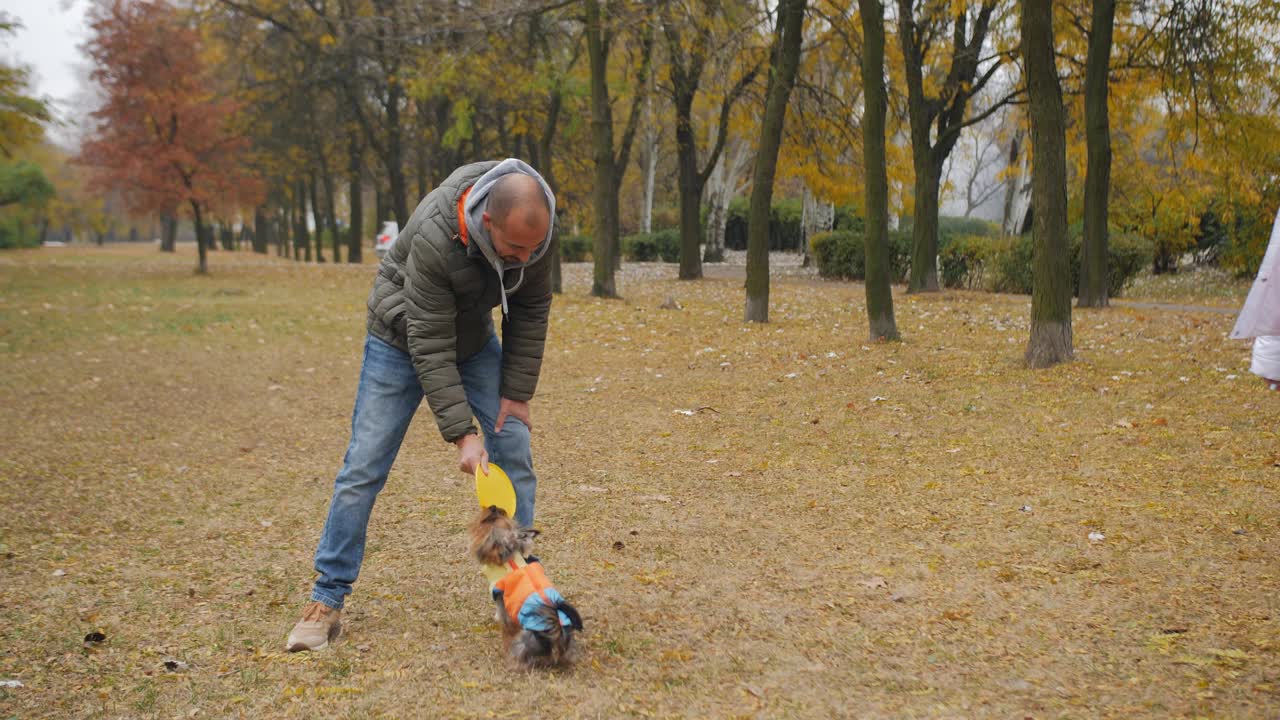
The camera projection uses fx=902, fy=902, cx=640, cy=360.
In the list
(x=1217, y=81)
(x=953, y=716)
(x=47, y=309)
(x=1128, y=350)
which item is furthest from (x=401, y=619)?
(x=47, y=309)

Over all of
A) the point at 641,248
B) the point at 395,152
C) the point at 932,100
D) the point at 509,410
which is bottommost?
the point at 509,410

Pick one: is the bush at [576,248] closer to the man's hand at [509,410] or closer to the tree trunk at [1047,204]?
the tree trunk at [1047,204]

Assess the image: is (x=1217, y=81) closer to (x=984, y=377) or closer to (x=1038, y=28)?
(x=1038, y=28)

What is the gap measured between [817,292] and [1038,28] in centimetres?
1012

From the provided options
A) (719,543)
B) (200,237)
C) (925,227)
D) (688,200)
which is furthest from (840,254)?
(719,543)

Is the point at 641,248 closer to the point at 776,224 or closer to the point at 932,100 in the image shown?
the point at 776,224

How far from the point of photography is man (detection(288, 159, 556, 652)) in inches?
120

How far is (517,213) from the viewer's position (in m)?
2.91

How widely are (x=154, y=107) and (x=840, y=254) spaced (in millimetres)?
18149

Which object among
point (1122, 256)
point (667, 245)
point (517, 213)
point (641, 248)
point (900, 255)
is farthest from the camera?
point (641, 248)

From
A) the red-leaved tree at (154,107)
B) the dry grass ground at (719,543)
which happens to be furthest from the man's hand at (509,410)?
the red-leaved tree at (154,107)

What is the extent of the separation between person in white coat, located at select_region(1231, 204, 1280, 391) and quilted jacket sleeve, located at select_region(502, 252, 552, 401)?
340cm

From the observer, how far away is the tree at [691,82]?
13109 millimetres

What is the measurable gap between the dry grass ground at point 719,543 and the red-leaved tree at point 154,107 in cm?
1645
